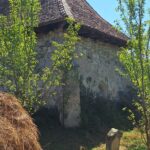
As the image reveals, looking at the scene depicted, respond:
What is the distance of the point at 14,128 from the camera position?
6.13m

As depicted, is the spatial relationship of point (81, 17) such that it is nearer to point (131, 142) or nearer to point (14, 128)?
point (131, 142)

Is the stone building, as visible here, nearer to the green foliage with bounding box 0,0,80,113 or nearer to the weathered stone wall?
the weathered stone wall

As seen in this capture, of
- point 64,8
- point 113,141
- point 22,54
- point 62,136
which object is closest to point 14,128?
point 113,141

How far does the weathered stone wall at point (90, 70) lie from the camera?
13625mm

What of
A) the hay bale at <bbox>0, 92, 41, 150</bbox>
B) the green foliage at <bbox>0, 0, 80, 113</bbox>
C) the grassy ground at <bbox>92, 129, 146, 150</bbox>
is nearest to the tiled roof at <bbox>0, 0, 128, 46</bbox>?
the green foliage at <bbox>0, 0, 80, 113</bbox>

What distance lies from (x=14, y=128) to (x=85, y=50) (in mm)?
8738

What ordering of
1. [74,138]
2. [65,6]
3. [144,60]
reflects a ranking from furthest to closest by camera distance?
[65,6]
[74,138]
[144,60]

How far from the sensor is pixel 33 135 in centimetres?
638

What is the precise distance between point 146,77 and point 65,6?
567cm

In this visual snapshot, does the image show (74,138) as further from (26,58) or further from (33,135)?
(33,135)

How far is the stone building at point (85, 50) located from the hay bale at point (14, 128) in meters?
6.90

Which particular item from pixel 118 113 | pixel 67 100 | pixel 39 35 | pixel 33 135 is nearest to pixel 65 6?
pixel 39 35

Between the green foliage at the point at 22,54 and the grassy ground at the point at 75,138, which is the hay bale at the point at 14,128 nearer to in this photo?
the green foliage at the point at 22,54

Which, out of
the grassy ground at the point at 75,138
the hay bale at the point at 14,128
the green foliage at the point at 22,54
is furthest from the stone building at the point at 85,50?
the hay bale at the point at 14,128
